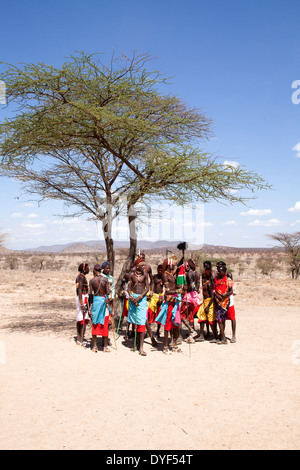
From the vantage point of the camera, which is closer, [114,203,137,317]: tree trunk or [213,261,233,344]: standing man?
[213,261,233,344]: standing man

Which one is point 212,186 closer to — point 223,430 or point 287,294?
point 223,430

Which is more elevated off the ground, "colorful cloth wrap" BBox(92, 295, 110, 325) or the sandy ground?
"colorful cloth wrap" BBox(92, 295, 110, 325)

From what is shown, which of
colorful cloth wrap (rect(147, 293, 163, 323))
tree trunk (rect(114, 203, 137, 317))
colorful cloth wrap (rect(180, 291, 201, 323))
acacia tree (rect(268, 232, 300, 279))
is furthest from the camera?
acacia tree (rect(268, 232, 300, 279))

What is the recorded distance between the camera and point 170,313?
25.1ft

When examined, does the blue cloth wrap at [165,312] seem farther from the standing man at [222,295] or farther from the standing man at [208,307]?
the standing man at [222,295]

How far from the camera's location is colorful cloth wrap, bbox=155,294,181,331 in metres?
7.62

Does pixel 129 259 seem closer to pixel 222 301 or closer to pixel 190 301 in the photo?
pixel 190 301

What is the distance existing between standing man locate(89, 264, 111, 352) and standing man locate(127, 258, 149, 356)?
53 cm

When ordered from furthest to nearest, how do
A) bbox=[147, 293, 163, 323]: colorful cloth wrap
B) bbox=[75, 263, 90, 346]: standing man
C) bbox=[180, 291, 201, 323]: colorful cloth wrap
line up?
1. bbox=[180, 291, 201, 323]: colorful cloth wrap
2. bbox=[147, 293, 163, 323]: colorful cloth wrap
3. bbox=[75, 263, 90, 346]: standing man

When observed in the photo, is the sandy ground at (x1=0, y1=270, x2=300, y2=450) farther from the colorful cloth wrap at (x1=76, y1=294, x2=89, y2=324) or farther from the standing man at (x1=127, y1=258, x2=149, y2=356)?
the colorful cloth wrap at (x1=76, y1=294, x2=89, y2=324)

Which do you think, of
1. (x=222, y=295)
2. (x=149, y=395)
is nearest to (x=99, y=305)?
(x=149, y=395)

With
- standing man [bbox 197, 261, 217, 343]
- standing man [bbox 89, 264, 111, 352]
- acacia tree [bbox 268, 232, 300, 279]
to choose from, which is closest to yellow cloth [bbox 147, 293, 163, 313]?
standing man [bbox 197, 261, 217, 343]

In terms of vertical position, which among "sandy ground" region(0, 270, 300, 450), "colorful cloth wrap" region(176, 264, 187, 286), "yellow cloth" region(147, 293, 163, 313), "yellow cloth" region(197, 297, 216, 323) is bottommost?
"sandy ground" region(0, 270, 300, 450)
